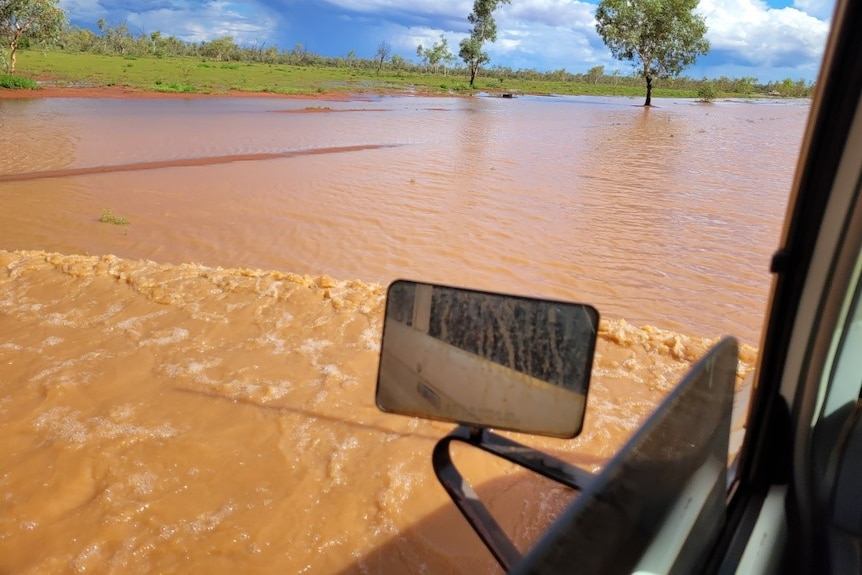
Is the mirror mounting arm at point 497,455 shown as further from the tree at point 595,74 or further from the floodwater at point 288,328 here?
the tree at point 595,74

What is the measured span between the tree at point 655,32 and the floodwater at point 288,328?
27.0 m

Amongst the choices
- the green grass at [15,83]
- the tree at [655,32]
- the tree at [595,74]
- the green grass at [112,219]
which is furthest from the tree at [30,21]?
the tree at [595,74]

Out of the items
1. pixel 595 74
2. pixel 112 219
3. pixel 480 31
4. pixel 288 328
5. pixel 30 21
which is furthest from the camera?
pixel 595 74

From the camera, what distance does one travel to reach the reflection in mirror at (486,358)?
126cm

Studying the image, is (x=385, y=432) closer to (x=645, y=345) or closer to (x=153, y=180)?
(x=645, y=345)

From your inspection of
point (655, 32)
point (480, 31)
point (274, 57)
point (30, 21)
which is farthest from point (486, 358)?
point (274, 57)

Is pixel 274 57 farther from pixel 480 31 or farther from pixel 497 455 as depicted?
pixel 497 455

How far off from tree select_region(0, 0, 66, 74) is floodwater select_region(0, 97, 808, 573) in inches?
661

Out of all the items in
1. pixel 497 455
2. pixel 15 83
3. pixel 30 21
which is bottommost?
pixel 497 455

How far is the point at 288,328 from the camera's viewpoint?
4.57 meters

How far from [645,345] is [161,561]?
330 cm

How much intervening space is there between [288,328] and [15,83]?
29.4m

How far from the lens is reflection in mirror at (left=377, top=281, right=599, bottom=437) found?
49.7 inches

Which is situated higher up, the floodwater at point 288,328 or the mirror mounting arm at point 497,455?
the mirror mounting arm at point 497,455
